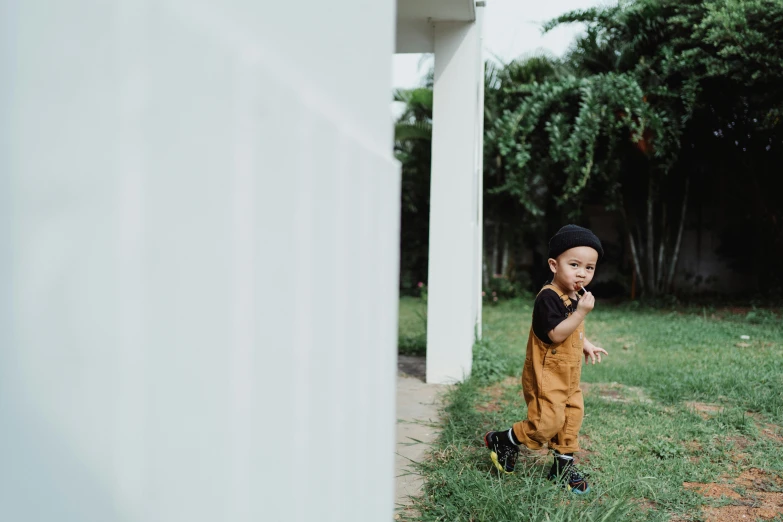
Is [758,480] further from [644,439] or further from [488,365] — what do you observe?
[488,365]

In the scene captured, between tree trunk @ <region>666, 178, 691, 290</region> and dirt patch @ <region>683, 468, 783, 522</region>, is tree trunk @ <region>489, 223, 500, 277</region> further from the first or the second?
dirt patch @ <region>683, 468, 783, 522</region>

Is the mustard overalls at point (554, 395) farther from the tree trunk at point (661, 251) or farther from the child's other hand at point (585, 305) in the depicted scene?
the tree trunk at point (661, 251)

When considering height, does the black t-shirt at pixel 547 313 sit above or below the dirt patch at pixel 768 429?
above

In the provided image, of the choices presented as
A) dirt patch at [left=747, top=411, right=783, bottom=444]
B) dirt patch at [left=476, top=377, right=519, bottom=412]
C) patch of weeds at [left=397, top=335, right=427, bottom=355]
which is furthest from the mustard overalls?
patch of weeds at [left=397, top=335, right=427, bottom=355]

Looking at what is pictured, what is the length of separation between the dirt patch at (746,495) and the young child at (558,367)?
0.51 metres

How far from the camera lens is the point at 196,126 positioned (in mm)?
419

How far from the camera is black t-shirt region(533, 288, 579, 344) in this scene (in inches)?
106

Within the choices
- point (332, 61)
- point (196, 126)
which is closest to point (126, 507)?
point (196, 126)

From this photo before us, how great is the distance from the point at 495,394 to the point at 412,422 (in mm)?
909

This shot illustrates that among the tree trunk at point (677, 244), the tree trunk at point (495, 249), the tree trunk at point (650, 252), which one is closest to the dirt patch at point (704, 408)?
the tree trunk at point (650, 252)

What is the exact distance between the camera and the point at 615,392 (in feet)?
15.0

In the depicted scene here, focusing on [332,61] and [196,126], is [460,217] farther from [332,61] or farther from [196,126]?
[196,126]

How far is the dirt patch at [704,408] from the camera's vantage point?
12.8ft

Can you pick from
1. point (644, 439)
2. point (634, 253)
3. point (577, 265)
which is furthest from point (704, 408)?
point (634, 253)
